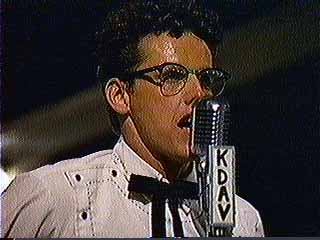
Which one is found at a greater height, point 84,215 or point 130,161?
point 130,161

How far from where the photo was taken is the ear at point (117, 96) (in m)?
2.06

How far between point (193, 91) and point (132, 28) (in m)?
0.23

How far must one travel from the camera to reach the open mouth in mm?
2039

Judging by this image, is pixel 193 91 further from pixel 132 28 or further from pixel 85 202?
pixel 85 202

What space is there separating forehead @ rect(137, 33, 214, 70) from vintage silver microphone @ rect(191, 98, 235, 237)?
0.12 meters

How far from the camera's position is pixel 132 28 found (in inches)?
80.2

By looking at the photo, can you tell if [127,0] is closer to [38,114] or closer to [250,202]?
[38,114]

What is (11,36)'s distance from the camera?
2068 mm

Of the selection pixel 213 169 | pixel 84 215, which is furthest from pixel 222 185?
pixel 84 215

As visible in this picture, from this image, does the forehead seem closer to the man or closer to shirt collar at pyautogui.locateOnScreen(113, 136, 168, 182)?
the man

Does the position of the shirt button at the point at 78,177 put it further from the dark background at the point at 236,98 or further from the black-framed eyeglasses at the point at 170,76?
the black-framed eyeglasses at the point at 170,76

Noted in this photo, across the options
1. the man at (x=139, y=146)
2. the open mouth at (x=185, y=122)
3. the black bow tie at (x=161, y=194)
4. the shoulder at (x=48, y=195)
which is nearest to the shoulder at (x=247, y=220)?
the man at (x=139, y=146)

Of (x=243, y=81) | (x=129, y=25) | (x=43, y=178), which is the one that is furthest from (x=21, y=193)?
(x=243, y=81)

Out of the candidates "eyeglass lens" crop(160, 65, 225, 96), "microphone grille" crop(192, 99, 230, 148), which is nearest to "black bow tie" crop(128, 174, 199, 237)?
"microphone grille" crop(192, 99, 230, 148)
